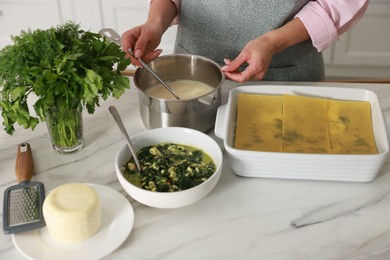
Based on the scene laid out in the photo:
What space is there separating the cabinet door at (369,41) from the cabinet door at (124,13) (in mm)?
840

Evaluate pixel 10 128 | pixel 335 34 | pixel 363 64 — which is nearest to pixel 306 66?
pixel 335 34

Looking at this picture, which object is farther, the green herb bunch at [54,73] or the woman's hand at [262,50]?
the woman's hand at [262,50]

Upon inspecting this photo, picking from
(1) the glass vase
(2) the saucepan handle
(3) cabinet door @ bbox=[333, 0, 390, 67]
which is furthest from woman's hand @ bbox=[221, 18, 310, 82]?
(3) cabinet door @ bbox=[333, 0, 390, 67]

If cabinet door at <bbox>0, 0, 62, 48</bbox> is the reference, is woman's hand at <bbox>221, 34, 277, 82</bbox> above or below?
above

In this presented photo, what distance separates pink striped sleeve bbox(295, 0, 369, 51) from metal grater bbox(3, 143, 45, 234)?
31.3 inches

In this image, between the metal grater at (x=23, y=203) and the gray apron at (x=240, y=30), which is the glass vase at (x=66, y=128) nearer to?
the metal grater at (x=23, y=203)

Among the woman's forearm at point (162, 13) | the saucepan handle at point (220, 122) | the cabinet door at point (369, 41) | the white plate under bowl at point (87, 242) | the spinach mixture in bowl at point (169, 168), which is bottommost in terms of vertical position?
the cabinet door at point (369, 41)

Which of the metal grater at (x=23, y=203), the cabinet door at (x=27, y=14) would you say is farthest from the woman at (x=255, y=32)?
Result: the cabinet door at (x=27, y=14)

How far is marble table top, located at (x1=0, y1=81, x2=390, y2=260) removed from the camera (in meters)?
0.91

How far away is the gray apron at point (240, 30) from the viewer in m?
1.41

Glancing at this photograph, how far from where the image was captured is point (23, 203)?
38.3 inches

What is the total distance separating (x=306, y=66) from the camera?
5.00 feet

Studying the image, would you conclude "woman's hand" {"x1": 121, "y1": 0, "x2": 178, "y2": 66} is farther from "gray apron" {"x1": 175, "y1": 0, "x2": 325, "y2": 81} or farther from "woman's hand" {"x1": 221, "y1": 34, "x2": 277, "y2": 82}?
"woman's hand" {"x1": 221, "y1": 34, "x2": 277, "y2": 82}

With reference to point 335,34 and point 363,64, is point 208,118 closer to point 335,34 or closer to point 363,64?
point 335,34
